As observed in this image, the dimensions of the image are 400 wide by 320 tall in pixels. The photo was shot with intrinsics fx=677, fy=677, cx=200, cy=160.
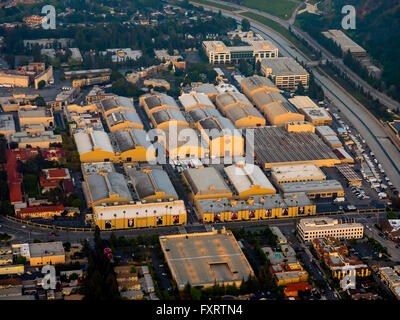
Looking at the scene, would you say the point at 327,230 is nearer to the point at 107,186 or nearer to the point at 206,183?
the point at 206,183

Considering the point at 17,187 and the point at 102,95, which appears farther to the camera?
the point at 102,95

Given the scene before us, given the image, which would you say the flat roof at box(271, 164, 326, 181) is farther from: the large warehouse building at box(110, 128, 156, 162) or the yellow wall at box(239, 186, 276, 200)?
the large warehouse building at box(110, 128, 156, 162)

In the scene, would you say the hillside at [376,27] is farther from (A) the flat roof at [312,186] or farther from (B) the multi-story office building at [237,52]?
(A) the flat roof at [312,186]

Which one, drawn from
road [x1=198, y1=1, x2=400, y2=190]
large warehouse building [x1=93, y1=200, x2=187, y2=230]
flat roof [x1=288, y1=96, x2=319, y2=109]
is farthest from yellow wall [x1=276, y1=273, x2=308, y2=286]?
flat roof [x1=288, y1=96, x2=319, y2=109]

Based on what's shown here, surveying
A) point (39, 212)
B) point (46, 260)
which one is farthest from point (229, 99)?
point (46, 260)

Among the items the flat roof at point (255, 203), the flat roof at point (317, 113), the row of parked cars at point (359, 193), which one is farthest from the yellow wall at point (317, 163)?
the flat roof at point (317, 113)
